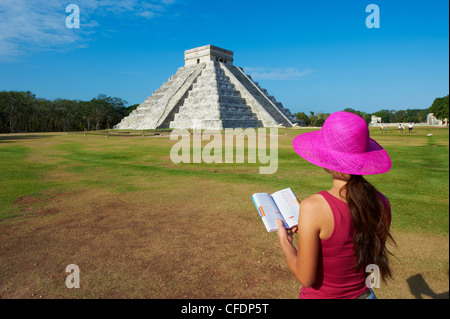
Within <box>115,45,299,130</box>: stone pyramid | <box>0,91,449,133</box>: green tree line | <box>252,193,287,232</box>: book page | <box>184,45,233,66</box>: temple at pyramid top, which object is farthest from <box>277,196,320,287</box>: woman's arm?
<box>184,45,233,66</box>: temple at pyramid top

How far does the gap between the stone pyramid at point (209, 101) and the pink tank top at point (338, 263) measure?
36.7 metres

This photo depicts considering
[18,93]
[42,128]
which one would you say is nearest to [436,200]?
[18,93]

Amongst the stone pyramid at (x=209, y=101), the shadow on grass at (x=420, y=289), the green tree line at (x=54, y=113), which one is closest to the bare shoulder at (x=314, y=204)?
the shadow on grass at (x=420, y=289)

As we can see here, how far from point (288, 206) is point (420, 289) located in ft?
7.08

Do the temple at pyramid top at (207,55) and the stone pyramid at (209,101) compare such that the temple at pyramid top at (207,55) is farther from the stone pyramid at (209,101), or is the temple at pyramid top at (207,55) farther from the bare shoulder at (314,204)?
the bare shoulder at (314,204)

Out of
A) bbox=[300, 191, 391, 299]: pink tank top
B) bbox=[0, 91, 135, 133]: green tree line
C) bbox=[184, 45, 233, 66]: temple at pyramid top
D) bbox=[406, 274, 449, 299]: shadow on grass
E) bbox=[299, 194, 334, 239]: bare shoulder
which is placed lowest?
bbox=[406, 274, 449, 299]: shadow on grass

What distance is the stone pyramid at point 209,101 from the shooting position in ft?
140

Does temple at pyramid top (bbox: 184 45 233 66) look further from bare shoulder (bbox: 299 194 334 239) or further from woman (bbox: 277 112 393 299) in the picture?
bare shoulder (bbox: 299 194 334 239)

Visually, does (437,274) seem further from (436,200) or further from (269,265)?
(436,200)

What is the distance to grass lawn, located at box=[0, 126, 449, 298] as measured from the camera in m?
3.35

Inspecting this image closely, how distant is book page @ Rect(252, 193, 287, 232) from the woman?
0.37 meters

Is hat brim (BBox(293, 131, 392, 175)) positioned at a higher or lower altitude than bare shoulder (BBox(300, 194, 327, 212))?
higher

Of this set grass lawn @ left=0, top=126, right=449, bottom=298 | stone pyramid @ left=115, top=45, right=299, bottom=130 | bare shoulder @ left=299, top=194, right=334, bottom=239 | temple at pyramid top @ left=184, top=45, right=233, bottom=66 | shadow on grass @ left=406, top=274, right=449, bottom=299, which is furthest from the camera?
temple at pyramid top @ left=184, top=45, right=233, bottom=66

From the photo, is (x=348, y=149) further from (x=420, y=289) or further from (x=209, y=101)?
(x=209, y=101)
